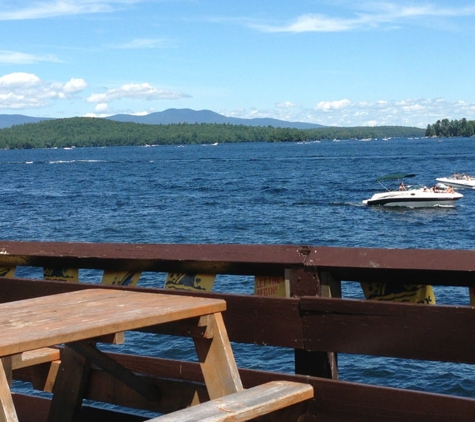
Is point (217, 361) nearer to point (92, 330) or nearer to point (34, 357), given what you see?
point (92, 330)

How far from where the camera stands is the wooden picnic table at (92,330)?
2773 millimetres

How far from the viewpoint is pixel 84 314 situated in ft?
10.3

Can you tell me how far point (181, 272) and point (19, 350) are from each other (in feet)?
3.82

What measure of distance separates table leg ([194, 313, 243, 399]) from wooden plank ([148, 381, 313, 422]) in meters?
0.11

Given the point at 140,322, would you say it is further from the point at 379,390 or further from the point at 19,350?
the point at 379,390

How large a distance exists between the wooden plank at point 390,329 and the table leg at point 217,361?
31 centimetres

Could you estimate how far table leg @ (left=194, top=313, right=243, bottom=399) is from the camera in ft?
10.7

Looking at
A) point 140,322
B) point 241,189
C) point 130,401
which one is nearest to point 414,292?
point 140,322

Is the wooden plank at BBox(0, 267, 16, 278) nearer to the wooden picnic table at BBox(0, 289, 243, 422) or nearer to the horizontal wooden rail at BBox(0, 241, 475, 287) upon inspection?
the horizontal wooden rail at BBox(0, 241, 475, 287)

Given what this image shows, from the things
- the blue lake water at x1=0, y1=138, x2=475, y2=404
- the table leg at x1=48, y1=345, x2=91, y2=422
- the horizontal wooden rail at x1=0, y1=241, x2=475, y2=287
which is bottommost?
the blue lake water at x1=0, y1=138, x2=475, y2=404

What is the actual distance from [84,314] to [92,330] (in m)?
0.27

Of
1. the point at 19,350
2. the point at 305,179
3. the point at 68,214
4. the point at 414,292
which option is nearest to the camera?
the point at 19,350

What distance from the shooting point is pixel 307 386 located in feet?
10.5

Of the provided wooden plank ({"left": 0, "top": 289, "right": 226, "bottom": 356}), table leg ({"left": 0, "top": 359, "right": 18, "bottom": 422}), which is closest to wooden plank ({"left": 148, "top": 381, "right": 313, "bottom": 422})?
wooden plank ({"left": 0, "top": 289, "right": 226, "bottom": 356})
